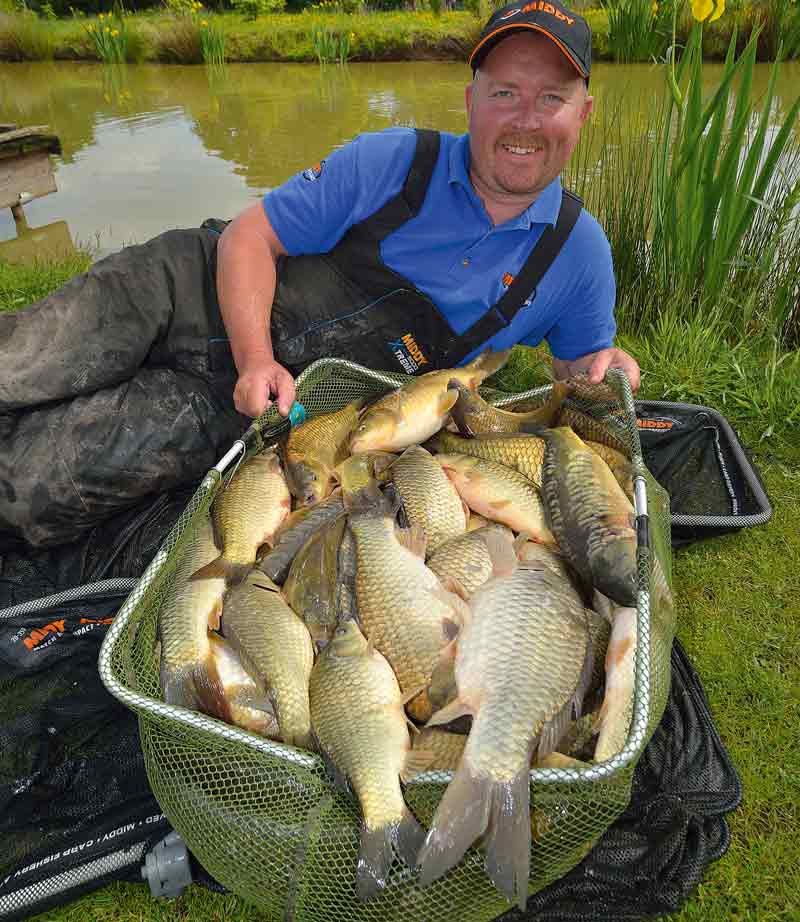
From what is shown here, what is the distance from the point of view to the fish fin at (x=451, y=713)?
1.51 m

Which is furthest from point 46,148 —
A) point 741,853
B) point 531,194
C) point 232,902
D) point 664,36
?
point 741,853

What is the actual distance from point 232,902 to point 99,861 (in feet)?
1.19

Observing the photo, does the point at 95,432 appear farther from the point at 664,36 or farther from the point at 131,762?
the point at 664,36

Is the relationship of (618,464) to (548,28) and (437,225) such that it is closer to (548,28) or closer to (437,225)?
(437,225)

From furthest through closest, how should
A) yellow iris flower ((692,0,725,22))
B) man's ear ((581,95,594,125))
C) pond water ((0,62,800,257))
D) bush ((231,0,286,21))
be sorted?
bush ((231,0,286,21)) → pond water ((0,62,800,257)) → yellow iris flower ((692,0,725,22)) → man's ear ((581,95,594,125))

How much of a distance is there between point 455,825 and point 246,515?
1.09 metres

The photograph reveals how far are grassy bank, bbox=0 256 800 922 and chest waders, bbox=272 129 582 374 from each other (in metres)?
1.24

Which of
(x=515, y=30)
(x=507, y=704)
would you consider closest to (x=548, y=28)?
(x=515, y=30)

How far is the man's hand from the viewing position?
90.0 inches

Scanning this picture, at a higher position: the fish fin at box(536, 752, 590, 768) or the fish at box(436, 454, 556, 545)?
the fish at box(436, 454, 556, 545)

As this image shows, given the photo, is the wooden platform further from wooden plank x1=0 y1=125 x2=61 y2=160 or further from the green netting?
the green netting

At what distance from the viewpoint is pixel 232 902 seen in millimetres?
1830

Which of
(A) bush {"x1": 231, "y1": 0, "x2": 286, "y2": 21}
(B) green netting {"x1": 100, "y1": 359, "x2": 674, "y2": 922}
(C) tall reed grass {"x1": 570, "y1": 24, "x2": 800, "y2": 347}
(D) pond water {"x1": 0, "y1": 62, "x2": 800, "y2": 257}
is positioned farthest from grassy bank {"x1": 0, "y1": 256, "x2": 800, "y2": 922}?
(A) bush {"x1": 231, "y1": 0, "x2": 286, "y2": 21}

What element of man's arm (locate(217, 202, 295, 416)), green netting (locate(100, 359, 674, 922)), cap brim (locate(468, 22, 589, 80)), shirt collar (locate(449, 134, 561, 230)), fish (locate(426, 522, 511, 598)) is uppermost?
cap brim (locate(468, 22, 589, 80))
